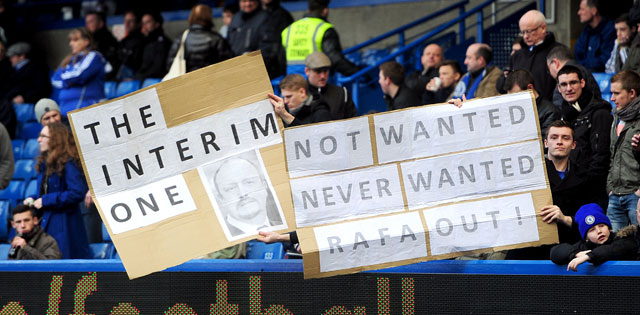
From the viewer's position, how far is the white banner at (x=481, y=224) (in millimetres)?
5086

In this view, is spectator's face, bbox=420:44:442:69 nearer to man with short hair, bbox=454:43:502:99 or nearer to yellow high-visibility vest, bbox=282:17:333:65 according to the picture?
man with short hair, bbox=454:43:502:99

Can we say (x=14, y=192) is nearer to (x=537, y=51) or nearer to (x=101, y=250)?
(x=101, y=250)

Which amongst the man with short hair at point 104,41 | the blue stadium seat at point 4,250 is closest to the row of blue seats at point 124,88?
the man with short hair at point 104,41

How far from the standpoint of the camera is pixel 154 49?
12117 mm

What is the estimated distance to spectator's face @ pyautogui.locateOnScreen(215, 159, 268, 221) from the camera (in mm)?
5352

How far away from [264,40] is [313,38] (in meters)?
0.78

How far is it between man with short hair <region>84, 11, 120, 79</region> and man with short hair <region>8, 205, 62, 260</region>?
216 inches

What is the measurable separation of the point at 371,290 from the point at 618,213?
2.11 meters

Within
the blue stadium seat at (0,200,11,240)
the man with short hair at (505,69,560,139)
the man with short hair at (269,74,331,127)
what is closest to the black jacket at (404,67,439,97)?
the man with short hair at (269,74,331,127)

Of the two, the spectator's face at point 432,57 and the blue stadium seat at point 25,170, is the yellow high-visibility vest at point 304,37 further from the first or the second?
the blue stadium seat at point 25,170

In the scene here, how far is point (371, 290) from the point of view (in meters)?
5.04

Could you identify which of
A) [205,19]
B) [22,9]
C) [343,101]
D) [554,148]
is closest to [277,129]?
[554,148]

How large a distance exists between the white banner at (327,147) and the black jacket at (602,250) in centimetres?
111

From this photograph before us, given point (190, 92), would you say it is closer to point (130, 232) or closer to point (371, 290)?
point (130, 232)
